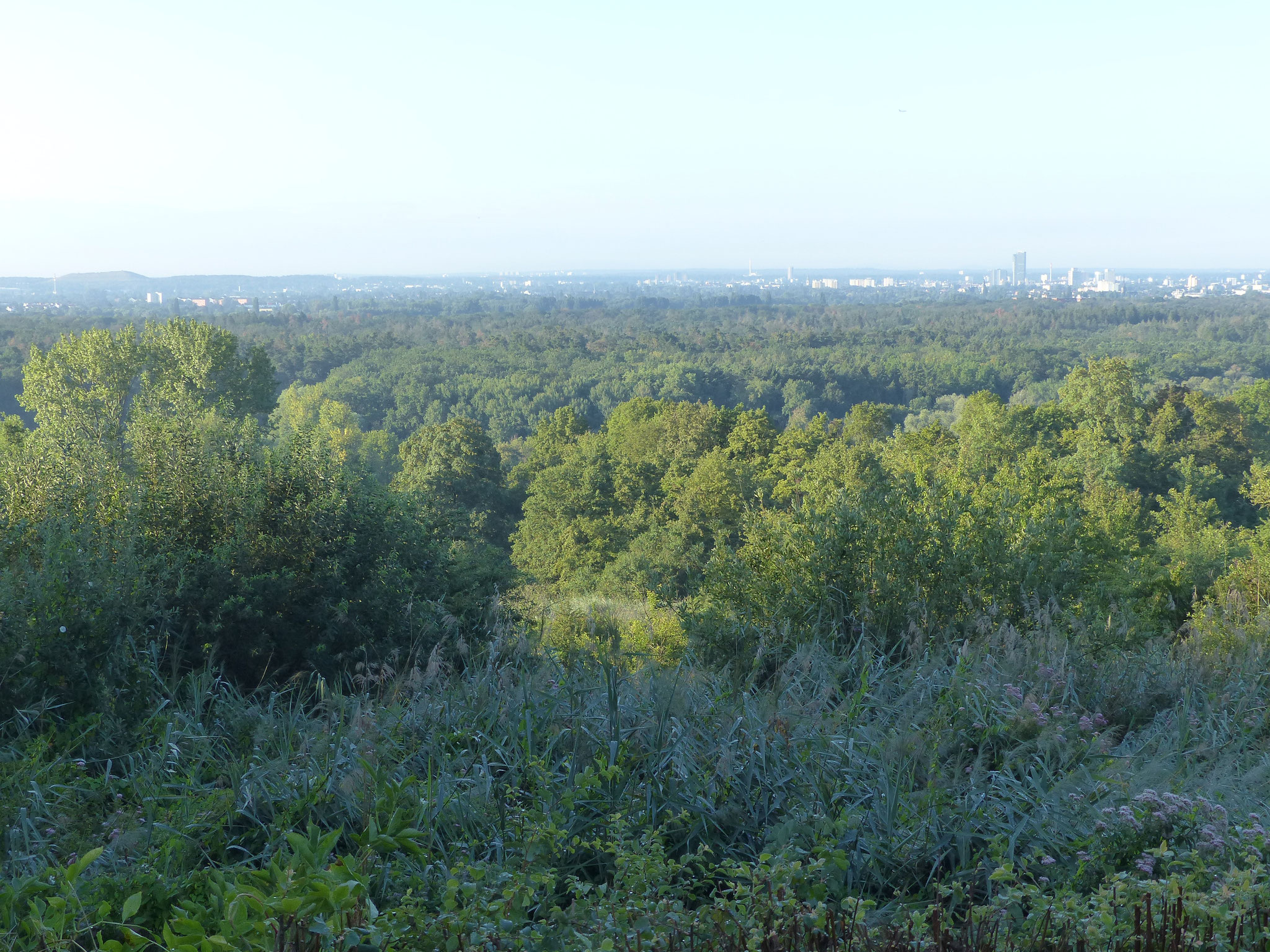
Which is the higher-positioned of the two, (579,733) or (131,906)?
(131,906)

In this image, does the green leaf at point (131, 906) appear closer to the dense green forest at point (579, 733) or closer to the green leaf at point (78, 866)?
the dense green forest at point (579, 733)

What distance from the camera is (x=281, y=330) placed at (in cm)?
12081

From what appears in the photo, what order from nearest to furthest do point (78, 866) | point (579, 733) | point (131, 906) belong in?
point (131, 906) < point (78, 866) < point (579, 733)

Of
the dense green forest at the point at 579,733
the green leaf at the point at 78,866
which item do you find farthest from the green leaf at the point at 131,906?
the green leaf at the point at 78,866

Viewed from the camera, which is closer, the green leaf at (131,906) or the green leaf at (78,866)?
the green leaf at (131,906)

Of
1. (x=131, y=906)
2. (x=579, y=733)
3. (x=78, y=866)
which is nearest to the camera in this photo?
(x=131, y=906)

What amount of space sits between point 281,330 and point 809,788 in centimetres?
12688

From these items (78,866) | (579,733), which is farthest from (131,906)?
(579,733)

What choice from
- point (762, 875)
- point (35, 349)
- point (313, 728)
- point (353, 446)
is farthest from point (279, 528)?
point (353, 446)

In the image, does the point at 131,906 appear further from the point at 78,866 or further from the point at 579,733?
the point at 579,733

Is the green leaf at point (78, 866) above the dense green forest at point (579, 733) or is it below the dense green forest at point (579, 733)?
above

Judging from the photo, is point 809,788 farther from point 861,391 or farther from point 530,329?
point 530,329

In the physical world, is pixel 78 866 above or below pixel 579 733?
above

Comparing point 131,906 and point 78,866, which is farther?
point 78,866
